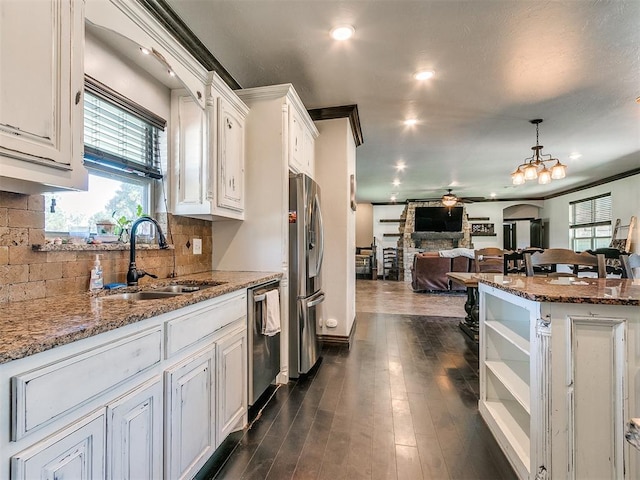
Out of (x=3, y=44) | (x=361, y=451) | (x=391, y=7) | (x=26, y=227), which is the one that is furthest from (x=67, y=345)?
(x=391, y=7)

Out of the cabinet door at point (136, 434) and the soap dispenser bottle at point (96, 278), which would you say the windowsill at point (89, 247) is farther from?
the cabinet door at point (136, 434)

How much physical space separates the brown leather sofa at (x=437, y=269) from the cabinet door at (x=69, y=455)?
690 centimetres

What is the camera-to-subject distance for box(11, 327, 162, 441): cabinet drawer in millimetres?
749

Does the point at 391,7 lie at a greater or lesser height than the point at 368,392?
greater

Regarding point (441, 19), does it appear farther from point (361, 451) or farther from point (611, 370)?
point (361, 451)

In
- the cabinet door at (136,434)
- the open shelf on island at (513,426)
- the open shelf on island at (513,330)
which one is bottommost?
the open shelf on island at (513,426)

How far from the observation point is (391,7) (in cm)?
197

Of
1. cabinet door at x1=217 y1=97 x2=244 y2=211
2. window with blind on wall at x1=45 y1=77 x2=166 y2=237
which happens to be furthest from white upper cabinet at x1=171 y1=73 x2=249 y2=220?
window with blind on wall at x1=45 y1=77 x2=166 y2=237

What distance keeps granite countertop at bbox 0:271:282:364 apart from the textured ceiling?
183 centimetres

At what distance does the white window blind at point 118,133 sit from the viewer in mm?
1751

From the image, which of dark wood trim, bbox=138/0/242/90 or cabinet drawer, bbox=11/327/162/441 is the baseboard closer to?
cabinet drawer, bbox=11/327/162/441

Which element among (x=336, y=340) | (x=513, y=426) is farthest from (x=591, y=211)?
(x=513, y=426)

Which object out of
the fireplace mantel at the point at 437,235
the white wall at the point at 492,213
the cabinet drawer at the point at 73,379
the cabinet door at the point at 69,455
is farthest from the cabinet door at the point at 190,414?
the white wall at the point at 492,213

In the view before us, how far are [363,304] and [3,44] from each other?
5.47 metres
